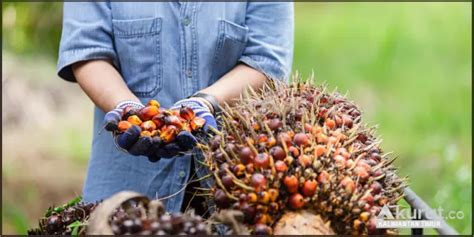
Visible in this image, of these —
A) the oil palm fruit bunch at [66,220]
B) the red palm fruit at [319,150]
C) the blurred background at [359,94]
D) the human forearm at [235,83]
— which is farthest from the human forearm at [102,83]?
the blurred background at [359,94]

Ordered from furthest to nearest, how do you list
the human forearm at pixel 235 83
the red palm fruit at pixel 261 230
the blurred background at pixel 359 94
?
the blurred background at pixel 359 94, the human forearm at pixel 235 83, the red palm fruit at pixel 261 230

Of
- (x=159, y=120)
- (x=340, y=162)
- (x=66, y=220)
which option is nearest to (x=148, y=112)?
(x=159, y=120)

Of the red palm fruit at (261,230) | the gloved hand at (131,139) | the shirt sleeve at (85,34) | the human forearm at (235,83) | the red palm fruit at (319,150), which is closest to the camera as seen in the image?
the red palm fruit at (261,230)

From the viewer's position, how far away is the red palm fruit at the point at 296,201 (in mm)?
1527

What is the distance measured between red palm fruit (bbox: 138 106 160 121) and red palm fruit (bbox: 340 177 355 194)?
54cm

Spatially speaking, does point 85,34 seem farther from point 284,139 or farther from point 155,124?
point 284,139

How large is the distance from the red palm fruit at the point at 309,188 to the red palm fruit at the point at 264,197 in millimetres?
70

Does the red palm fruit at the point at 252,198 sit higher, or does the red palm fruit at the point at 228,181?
the red palm fruit at the point at 228,181

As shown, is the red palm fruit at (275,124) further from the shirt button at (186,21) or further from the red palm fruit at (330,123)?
the shirt button at (186,21)

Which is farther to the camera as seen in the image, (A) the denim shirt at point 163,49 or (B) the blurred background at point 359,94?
(B) the blurred background at point 359,94

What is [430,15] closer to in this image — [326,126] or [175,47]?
[175,47]

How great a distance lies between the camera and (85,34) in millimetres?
2434

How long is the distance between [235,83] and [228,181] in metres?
0.85

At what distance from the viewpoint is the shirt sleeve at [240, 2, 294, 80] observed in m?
2.50
